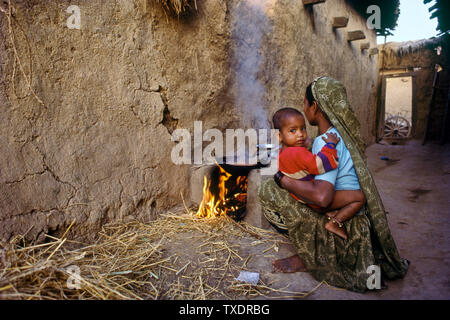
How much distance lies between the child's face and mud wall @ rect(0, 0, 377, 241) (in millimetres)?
1364

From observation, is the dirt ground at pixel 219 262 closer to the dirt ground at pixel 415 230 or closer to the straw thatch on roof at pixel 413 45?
the dirt ground at pixel 415 230

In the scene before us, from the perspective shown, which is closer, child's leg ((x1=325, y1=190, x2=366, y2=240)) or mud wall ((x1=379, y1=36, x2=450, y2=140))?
child's leg ((x1=325, y1=190, x2=366, y2=240))

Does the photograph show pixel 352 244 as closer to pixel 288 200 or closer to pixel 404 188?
pixel 288 200

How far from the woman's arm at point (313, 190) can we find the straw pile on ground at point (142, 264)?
651 mm

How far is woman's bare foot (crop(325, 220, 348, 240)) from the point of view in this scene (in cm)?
204

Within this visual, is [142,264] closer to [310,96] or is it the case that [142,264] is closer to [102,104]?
[102,104]

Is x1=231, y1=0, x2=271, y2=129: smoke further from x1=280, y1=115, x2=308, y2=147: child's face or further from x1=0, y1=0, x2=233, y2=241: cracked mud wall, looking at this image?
x1=280, y1=115, x2=308, y2=147: child's face

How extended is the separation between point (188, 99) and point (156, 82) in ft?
1.46

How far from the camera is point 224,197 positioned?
3.46m

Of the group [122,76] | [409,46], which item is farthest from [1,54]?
[409,46]

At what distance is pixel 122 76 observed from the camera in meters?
2.59

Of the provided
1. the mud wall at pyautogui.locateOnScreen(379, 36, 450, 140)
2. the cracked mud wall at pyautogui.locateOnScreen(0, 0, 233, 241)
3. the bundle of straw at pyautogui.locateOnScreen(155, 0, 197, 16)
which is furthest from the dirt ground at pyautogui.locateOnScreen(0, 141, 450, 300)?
the mud wall at pyautogui.locateOnScreen(379, 36, 450, 140)

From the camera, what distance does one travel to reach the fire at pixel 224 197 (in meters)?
3.25

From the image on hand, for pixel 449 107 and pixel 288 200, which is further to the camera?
pixel 449 107
